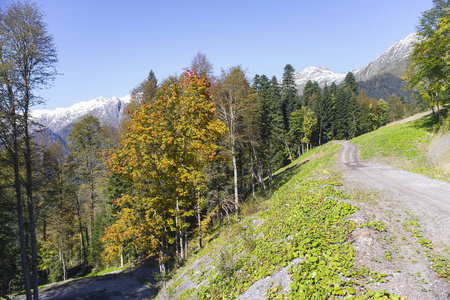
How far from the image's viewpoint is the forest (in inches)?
444

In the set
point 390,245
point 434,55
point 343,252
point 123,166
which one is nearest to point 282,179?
point 434,55

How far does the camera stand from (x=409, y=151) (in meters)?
19.4

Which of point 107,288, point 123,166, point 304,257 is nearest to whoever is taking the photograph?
point 304,257

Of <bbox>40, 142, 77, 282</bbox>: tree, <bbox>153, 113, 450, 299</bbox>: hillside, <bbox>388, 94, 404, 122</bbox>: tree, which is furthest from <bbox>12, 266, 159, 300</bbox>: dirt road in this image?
<bbox>388, 94, 404, 122</bbox>: tree

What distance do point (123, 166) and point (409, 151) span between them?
24.2 metres

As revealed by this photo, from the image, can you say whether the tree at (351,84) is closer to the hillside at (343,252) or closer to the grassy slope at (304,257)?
the hillside at (343,252)

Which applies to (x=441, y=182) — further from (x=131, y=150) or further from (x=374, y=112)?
(x=374, y=112)

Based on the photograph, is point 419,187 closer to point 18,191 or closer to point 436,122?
point 436,122

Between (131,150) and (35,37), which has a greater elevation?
(35,37)

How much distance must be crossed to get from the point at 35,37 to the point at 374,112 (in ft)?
291

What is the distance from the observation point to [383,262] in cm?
554

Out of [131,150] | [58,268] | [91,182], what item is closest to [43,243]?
[58,268]

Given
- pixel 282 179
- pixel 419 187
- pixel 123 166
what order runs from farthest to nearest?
pixel 282 179 → pixel 123 166 → pixel 419 187

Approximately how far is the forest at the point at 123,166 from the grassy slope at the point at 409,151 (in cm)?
406
